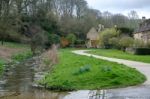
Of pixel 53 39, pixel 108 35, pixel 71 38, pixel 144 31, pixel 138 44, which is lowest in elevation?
pixel 71 38

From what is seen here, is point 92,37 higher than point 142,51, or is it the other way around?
point 142,51

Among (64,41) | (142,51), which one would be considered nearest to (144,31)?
(64,41)

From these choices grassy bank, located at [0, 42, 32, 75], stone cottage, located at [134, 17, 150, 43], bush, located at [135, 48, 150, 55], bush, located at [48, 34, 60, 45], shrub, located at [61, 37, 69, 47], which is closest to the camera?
grassy bank, located at [0, 42, 32, 75]

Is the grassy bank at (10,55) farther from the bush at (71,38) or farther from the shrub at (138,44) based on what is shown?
the bush at (71,38)

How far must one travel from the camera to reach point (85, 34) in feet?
369

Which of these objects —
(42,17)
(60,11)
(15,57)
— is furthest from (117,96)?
(60,11)

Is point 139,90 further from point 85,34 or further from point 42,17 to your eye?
point 85,34

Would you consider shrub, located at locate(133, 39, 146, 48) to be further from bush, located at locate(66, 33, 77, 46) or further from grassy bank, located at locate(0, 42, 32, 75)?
bush, located at locate(66, 33, 77, 46)

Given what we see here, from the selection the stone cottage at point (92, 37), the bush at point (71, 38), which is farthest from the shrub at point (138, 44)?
the stone cottage at point (92, 37)

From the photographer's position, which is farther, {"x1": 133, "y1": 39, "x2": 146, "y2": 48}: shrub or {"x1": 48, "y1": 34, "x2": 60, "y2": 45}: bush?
{"x1": 48, "y1": 34, "x2": 60, "y2": 45}: bush

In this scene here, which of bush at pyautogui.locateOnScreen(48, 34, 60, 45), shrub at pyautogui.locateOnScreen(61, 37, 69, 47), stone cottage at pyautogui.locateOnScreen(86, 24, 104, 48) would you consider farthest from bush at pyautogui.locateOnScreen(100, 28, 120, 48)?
stone cottage at pyautogui.locateOnScreen(86, 24, 104, 48)

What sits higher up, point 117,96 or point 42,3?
point 42,3

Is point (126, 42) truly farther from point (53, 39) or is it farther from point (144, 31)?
point (53, 39)

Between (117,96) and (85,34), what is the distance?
9647 centimetres
